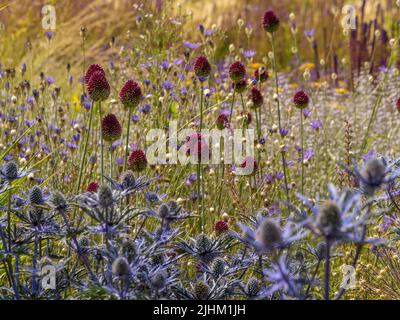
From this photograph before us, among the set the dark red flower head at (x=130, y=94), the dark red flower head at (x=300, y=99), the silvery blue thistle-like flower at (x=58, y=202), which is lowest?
the silvery blue thistle-like flower at (x=58, y=202)

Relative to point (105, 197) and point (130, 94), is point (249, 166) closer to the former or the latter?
point (130, 94)

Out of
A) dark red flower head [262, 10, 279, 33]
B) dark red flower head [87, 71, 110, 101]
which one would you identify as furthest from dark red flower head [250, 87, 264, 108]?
dark red flower head [87, 71, 110, 101]

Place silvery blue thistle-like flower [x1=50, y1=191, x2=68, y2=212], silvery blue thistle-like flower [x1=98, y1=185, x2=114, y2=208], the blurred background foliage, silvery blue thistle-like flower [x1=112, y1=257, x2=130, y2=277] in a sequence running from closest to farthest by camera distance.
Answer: silvery blue thistle-like flower [x1=112, y1=257, x2=130, y2=277] → silvery blue thistle-like flower [x1=98, y1=185, x2=114, y2=208] → silvery blue thistle-like flower [x1=50, y1=191, x2=68, y2=212] → the blurred background foliage

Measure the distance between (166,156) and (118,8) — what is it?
3723mm

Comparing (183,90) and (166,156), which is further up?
(183,90)

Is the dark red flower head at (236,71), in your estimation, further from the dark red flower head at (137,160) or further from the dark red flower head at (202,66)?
the dark red flower head at (137,160)

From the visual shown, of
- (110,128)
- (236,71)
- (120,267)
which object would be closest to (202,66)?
(236,71)

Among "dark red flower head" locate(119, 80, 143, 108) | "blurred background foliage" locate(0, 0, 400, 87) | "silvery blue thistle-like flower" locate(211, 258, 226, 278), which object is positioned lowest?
"silvery blue thistle-like flower" locate(211, 258, 226, 278)

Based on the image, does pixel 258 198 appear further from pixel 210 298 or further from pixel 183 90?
pixel 210 298

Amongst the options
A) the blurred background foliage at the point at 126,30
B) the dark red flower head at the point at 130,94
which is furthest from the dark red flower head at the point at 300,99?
the blurred background foliage at the point at 126,30

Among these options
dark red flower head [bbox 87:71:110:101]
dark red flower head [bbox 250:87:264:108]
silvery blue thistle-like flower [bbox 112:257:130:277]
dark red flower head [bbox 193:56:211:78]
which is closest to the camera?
silvery blue thistle-like flower [bbox 112:257:130:277]

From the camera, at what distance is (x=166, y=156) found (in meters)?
2.88

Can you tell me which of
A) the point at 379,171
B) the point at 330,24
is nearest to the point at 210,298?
the point at 379,171

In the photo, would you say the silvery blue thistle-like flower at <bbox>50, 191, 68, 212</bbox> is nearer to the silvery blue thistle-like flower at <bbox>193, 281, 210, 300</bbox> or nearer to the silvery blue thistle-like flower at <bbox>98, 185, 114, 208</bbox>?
the silvery blue thistle-like flower at <bbox>98, 185, 114, 208</bbox>
